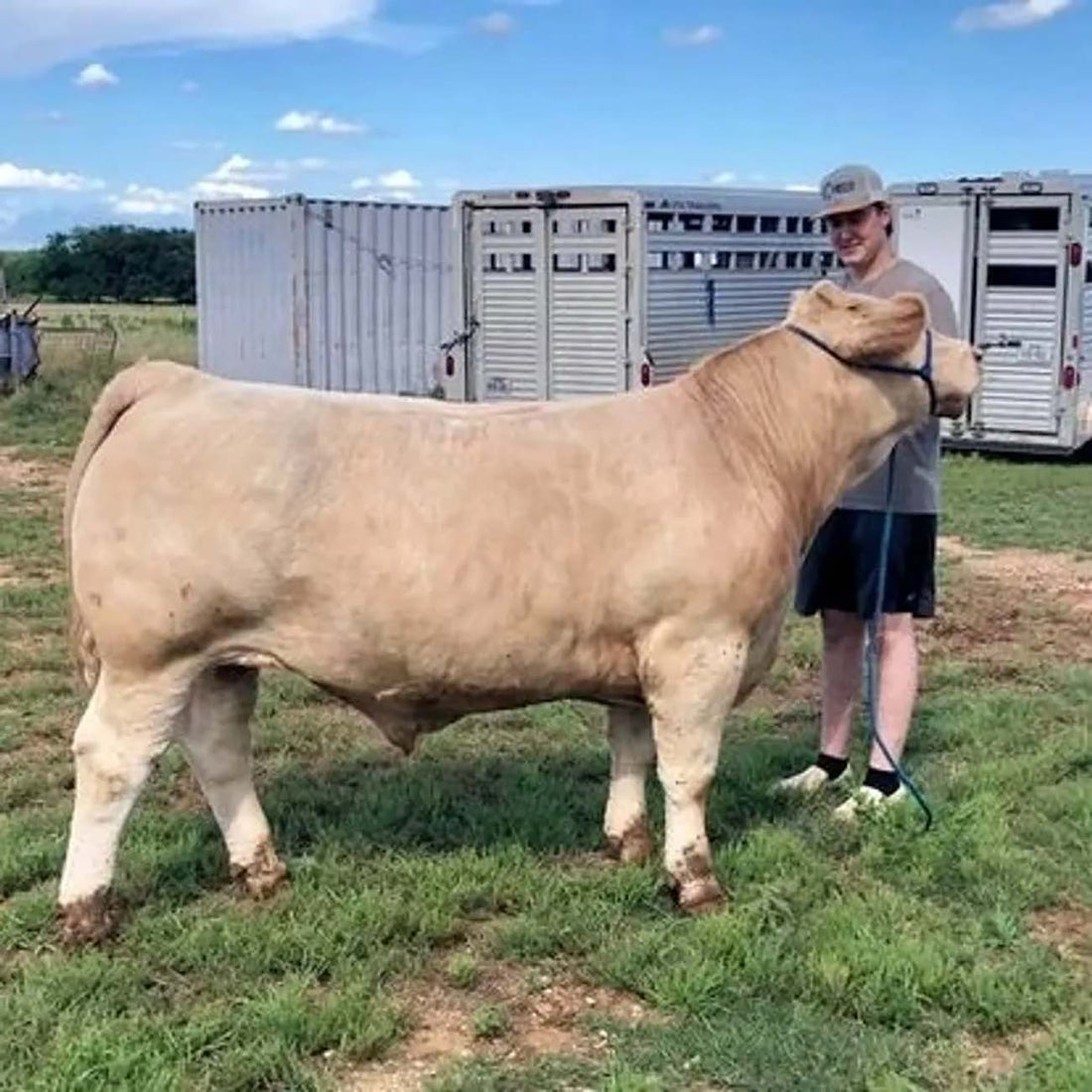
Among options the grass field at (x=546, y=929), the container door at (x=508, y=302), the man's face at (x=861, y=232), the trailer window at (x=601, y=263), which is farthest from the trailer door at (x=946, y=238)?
the man's face at (x=861, y=232)

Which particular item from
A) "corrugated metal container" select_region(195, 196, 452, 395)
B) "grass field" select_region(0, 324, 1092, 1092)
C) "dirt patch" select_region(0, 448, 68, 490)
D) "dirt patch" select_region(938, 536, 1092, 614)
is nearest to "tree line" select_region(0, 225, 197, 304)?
"corrugated metal container" select_region(195, 196, 452, 395)

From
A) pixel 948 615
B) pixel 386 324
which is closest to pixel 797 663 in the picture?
A: pixel 948 615

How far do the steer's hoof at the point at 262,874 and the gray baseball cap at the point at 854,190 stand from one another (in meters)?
2.79

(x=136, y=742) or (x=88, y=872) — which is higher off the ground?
(x=136, y=742)

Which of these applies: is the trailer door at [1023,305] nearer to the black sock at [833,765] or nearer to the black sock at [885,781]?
the black sock at [833,765]

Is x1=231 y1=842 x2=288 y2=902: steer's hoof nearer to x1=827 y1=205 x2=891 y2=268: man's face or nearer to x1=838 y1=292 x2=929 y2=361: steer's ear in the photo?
x1=838 y1=292 x2=929 y2=361: steer's ear

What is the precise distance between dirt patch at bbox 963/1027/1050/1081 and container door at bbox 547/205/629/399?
11776mm

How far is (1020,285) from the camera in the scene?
1630cm

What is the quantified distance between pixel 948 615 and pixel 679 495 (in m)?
5.22

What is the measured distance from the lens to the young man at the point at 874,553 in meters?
5.53

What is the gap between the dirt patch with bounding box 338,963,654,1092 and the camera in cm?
399

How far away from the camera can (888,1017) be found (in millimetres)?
4203

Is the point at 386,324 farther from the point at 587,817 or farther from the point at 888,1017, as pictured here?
the point at 888,1017

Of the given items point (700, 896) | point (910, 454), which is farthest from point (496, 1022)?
point (910, 454)
